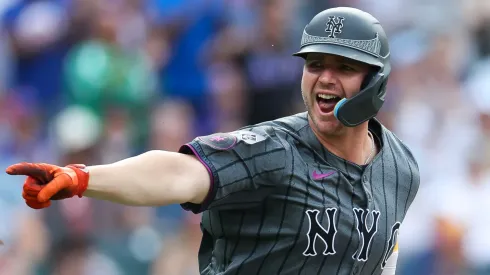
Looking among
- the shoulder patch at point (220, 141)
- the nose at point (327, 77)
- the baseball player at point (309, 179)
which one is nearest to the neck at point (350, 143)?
the baseball player at point (309, 179)

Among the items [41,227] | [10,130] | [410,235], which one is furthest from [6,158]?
[410,235]

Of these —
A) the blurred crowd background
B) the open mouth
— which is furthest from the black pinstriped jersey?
the blurred crowd background

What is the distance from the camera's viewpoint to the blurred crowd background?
814 cm

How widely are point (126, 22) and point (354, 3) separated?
2.66m

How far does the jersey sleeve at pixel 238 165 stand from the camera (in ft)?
13.9

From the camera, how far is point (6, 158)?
331 inches

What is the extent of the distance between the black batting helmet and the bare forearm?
742 millimetres

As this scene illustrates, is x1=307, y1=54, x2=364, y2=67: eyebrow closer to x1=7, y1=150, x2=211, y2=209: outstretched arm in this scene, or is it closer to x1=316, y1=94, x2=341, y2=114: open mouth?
x1=316, y1=94, x2=341, y2=114: open mouth

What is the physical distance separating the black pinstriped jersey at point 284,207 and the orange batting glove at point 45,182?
0.62 meters

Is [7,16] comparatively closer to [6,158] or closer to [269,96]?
[6,158]

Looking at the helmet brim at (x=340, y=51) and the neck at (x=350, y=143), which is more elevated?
the helmet brim at (x=340, y=51)

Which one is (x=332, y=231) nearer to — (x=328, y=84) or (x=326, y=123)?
(x=326, y=123)

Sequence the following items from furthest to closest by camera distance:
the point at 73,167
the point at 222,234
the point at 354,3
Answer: the point at 354,3
the point at 222,234
the point at 73,167

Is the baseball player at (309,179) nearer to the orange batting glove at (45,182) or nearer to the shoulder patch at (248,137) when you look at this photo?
the shoulder patch at (248,137)
